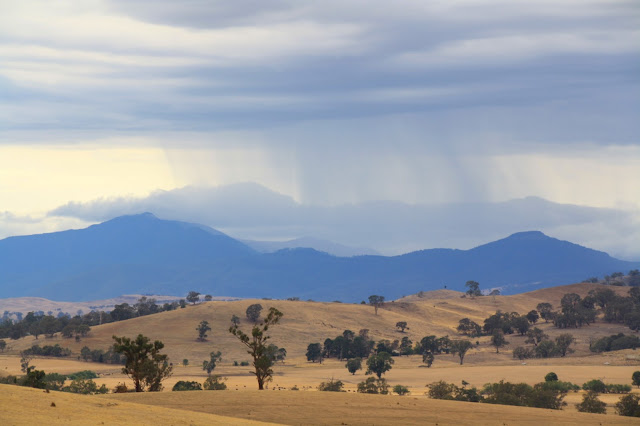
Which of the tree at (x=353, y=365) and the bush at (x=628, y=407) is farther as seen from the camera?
the tree at (x=353, y=365)

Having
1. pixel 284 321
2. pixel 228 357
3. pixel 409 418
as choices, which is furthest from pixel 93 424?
pixel 284 321

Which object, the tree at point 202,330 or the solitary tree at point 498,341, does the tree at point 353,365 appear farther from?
the solitary tree at point 498,341

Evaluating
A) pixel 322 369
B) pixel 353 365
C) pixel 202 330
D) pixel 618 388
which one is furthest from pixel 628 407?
pixel 202 330

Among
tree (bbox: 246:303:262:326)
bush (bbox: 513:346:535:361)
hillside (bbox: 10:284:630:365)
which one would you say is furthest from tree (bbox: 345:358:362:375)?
tree (bbox: 246:303:262:326)

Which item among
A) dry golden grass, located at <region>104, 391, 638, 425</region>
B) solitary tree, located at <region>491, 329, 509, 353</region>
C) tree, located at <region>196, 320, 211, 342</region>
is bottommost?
dry golden grass, located at <region>104, 391, 638, 425</region>

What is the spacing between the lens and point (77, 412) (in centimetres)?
4178

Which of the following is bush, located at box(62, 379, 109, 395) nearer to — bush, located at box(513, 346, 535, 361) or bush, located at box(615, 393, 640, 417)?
bush, located at box(615, 393, 640, 417)

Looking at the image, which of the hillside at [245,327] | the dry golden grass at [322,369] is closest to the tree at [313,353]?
the dry golden grass at [322,369]

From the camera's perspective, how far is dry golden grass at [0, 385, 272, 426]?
3841 centimetres

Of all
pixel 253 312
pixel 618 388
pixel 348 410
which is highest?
pixel 253 312

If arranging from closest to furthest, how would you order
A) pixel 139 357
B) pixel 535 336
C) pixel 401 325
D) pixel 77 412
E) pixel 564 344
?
pixel 77 412 < pixel 139 357 < pixel 564 344 < pixel 535 336 < pixel 401 325

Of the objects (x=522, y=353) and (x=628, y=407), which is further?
(x=522, y=353)

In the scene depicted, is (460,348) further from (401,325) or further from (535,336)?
(401,325)

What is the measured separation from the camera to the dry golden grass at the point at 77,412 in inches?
1512
